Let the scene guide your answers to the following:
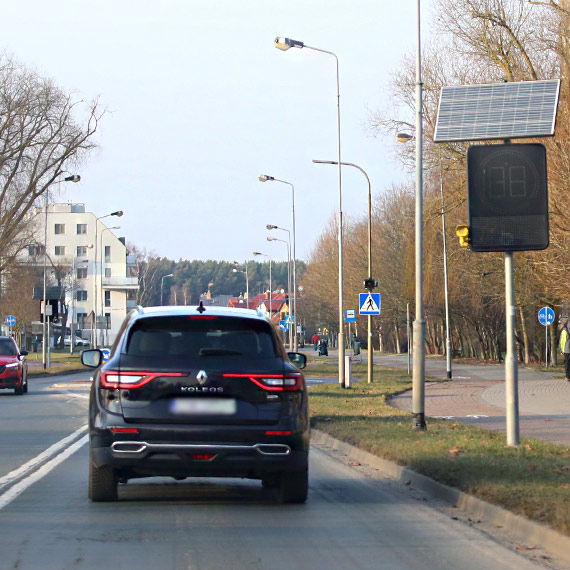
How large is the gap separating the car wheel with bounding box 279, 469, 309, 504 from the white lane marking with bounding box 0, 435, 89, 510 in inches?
102

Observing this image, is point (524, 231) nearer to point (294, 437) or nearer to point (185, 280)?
point (294, 437)

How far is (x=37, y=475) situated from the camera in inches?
426

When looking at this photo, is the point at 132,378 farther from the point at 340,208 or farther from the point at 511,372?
the point at 340,208

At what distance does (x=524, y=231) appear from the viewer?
11.8m

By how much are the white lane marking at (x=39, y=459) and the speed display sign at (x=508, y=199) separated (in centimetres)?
617

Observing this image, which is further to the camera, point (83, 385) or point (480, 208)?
point (83, 385)

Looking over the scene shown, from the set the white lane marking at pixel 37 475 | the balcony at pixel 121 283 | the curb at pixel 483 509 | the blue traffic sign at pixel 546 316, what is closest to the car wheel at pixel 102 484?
the white lane marking at pixel 37 475

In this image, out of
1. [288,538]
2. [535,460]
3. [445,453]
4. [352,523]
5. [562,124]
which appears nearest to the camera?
[288,538]

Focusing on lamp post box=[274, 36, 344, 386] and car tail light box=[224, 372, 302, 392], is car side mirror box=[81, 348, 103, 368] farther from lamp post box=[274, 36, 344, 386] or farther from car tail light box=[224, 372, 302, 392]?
lamp post box=[274, 36, 344, 386]

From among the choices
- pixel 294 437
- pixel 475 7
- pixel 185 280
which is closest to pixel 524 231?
pixel 294 437

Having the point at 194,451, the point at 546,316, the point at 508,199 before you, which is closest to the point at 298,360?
the point at 194,451

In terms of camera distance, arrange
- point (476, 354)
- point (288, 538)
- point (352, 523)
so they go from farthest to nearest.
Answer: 1. point (476, 354)
2. point (352, 523)
3. point (288, 538)

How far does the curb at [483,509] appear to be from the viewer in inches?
273

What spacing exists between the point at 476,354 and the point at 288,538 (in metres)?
68.9
